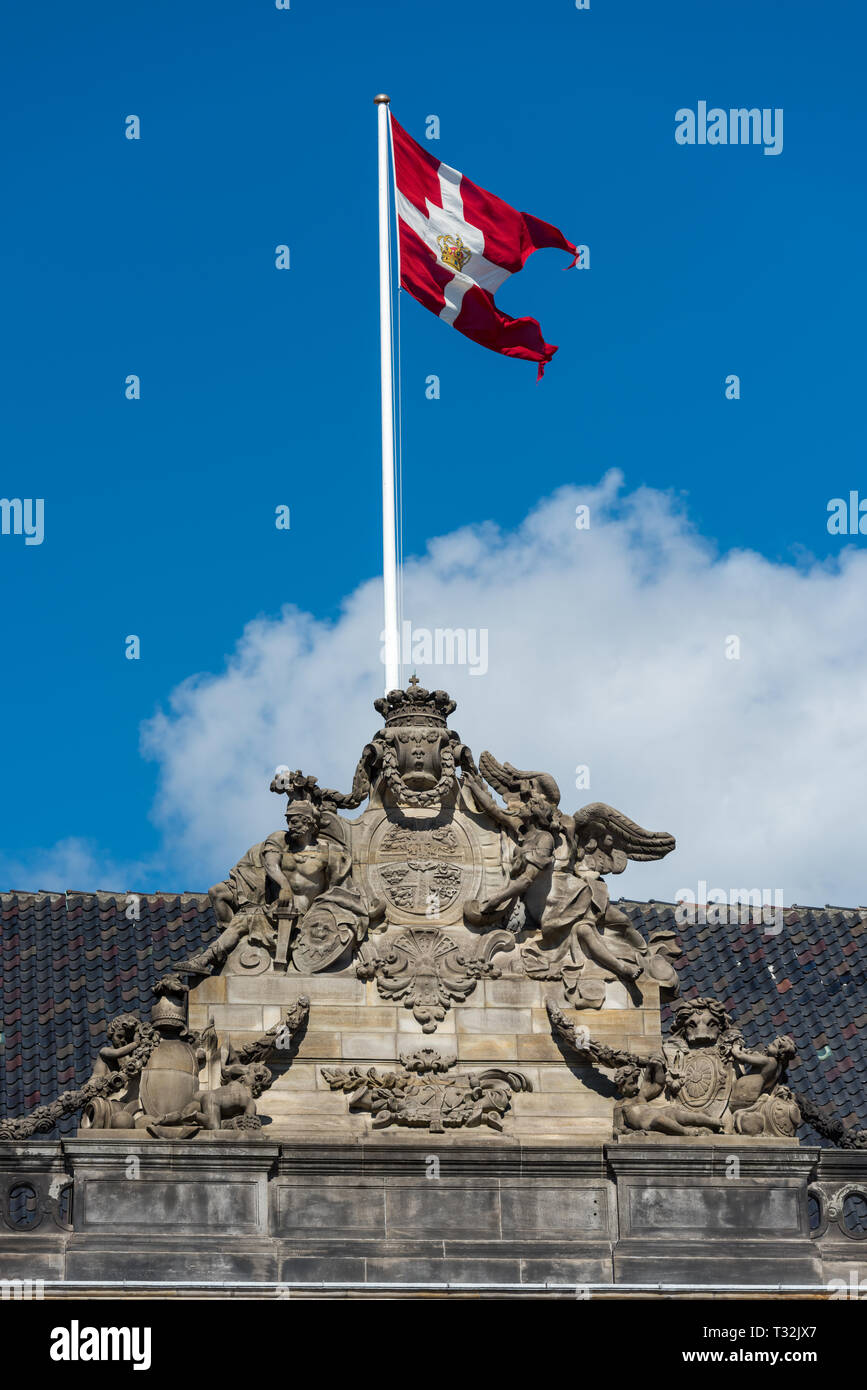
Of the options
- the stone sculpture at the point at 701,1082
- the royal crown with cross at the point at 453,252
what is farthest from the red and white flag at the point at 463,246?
the stone sculpture at the point at 701,1082

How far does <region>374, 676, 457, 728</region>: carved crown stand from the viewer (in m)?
28.8

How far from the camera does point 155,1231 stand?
26.1 metres

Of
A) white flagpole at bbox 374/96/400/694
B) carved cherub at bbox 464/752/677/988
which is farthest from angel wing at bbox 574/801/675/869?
white flagpole at bbox 374/96/400/694

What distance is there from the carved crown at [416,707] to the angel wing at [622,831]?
2.09m

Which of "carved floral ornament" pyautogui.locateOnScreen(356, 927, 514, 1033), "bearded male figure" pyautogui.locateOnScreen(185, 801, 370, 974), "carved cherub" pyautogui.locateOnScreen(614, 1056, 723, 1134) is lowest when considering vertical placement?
"carved cherub" pyautogui.locateOnScreen(614, 1056, 723, 1134)

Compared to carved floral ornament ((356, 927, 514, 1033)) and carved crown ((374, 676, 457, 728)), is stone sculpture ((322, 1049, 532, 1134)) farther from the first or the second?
carved crown ((374, 676, 457, 728))

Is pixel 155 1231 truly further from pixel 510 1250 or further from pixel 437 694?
pixel 437 694

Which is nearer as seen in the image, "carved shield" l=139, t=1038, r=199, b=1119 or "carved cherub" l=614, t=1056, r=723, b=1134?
"carved shield" l=139, t=1038, r=199, b=1119

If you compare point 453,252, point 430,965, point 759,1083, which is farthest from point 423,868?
point 453,252

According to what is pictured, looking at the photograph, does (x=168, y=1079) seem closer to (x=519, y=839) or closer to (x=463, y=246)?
(x=519, y=839)

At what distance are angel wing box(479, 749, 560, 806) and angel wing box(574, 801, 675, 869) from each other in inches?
16.5

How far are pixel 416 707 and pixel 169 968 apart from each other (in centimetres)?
818

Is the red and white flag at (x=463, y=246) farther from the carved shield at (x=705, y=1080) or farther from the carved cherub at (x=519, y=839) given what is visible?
the carved shield at (x=705, y=1080)
